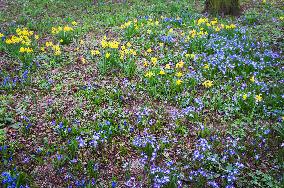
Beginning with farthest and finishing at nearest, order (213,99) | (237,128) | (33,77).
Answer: (33,77) → (213,99) → (237,128)

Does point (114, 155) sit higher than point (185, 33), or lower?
lower

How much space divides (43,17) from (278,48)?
8060 millimetres

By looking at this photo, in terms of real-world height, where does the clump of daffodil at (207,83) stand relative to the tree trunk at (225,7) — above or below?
below

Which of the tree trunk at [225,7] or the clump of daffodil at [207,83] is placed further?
the tree trunk at [225,7]

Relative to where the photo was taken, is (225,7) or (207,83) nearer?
(207,83)

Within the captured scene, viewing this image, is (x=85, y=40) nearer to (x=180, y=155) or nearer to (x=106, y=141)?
(x=106, y=141)

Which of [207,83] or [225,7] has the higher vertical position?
[225,7]

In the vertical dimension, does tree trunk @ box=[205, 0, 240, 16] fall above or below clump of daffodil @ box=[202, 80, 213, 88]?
above

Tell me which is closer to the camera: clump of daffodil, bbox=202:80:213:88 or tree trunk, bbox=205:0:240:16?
clump of daffodil, bbox=202:80:213:88

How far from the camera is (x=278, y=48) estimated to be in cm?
771

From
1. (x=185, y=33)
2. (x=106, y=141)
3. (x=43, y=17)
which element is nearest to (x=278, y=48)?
(x=185, y=33)

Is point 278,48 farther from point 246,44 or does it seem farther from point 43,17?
point 43,17

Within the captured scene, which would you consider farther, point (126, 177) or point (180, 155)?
point (180, 155)

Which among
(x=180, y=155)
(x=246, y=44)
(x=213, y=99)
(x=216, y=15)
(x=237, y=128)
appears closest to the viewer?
(x=180, y=155)
